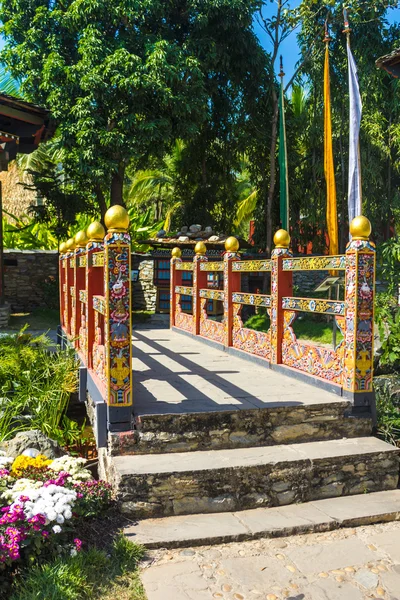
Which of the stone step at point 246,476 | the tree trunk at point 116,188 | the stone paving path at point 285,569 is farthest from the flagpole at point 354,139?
the stone paving path at point 285,569

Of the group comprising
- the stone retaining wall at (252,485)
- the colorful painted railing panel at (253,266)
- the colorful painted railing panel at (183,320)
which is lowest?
the stone retaining wall at (252,485)

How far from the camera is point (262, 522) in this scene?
3574 millimetres

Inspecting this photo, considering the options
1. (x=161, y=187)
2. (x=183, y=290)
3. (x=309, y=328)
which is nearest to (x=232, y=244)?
(x=183, y=290)

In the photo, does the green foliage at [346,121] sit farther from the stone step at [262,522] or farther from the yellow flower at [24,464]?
the yellow flower at [24,464]

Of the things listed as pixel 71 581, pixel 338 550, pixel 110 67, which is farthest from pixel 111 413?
pixel 110 67

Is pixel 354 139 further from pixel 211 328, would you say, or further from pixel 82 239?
pixel 82 239

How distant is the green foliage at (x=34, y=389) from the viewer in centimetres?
539

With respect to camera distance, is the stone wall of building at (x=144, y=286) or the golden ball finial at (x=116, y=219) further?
the stone wall of building at (x=144, y=286)

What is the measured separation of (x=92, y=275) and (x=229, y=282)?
7.77 feet

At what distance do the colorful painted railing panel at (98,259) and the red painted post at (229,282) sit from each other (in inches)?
97.4

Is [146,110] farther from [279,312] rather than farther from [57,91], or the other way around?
[279,312]

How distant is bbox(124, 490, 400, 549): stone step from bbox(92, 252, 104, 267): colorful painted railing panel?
6.93 ft

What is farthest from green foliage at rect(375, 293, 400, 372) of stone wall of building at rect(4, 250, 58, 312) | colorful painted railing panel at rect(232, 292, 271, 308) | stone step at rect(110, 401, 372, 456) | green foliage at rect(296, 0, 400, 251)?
stone wall of building at rect(4, 250, 58, 312)

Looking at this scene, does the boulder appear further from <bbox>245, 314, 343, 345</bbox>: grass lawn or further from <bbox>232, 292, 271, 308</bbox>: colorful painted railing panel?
<bbox>245, 314, 343, 345</bbox>: grass lawn
